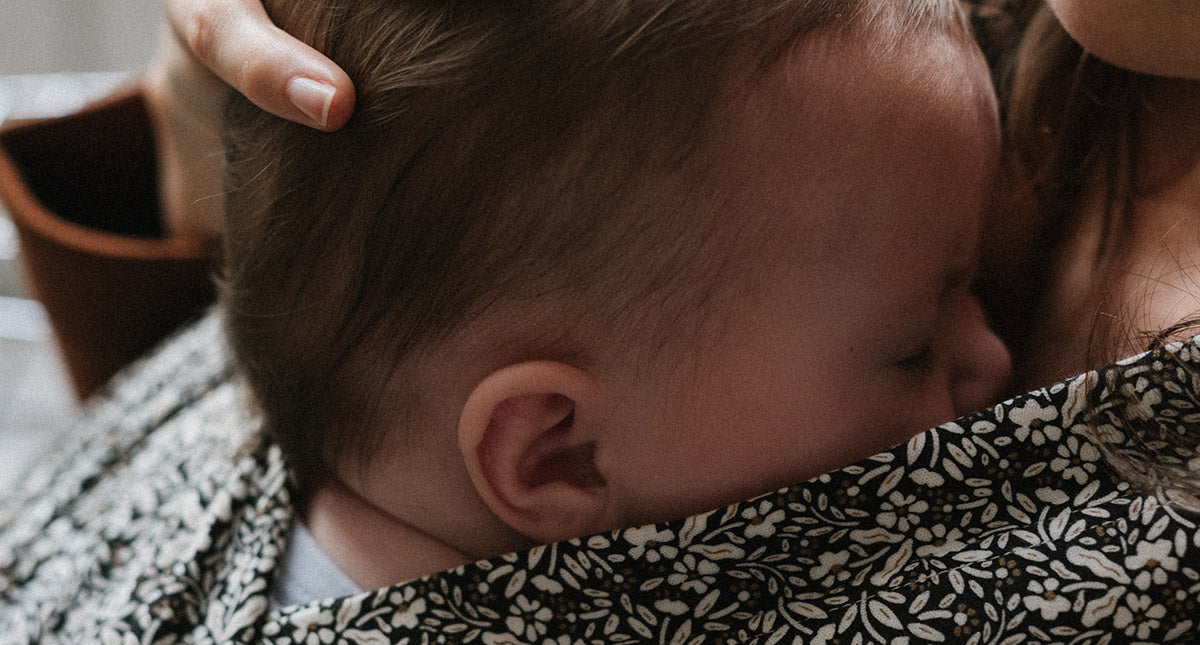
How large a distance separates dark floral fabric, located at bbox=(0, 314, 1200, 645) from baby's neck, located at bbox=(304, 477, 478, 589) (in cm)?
4

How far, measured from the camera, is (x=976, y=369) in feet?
2.51

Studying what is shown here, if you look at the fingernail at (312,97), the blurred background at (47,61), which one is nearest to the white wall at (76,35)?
the blurred background at (47,61)

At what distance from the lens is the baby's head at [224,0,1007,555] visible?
0.64m

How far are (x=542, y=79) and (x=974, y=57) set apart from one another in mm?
341

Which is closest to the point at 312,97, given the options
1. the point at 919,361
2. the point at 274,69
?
the point at 274,69

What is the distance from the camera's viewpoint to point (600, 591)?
26.3 inches

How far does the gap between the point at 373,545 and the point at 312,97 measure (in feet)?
1.16

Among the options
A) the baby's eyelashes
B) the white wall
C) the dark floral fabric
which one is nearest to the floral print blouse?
the dark floral fabric

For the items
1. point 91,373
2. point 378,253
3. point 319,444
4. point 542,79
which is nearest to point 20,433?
point 91,373

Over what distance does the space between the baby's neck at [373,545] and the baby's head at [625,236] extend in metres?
0.05

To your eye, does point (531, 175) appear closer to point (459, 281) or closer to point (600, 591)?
point (459, 281)

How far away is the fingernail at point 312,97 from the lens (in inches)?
24.9

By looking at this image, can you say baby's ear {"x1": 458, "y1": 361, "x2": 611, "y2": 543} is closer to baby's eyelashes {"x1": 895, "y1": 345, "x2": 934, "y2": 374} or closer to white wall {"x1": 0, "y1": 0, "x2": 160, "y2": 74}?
baby's eyelashes {"x1": 895, "y1": 345, "x2": 934, "y2": 374}

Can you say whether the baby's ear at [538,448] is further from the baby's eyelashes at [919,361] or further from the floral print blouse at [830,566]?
the baby's eyelashes at [919,361]
